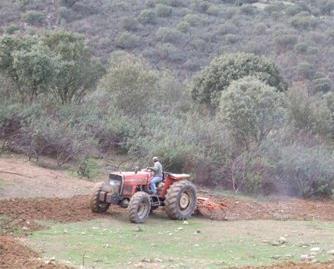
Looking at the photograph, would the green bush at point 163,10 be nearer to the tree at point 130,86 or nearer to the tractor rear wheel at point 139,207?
the tree at point 130,86

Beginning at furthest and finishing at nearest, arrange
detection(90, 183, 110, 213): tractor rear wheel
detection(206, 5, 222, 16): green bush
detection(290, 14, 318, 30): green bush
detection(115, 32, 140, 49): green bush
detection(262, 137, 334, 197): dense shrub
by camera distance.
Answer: detection(206, 5, 222, 16): green bush
detection(290, 14, 318, 30): green bush
detection(115, 32, 140, 49): green bush
detection(262, 137, 334, 197): dense shrub
detection(90, 183, 110, 213): tractor rear wheel

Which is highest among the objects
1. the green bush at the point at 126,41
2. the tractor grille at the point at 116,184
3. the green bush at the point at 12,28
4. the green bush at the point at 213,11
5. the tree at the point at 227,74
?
the green bush at the point at 213,11

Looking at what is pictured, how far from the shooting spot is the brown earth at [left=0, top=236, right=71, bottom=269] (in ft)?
31.3

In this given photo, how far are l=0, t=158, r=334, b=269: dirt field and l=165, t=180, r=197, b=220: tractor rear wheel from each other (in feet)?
4.28

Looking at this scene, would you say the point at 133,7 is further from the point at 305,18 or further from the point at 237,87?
the point at 237,87

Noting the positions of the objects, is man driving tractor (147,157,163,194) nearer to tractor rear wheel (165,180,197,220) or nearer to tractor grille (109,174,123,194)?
tractor rear wheel (165,180,197,220)

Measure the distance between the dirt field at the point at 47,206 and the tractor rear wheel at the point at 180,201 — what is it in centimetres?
130

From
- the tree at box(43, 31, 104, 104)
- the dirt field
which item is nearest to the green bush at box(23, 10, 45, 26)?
the tree at box(43, 31, 104, 104)

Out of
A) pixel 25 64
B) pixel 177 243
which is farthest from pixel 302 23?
pixel 177 243

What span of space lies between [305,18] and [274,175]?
4289 centimetres

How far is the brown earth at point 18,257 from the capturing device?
9531 millimetres

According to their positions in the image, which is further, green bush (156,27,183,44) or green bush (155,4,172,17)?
green bush (155,4,172,17)

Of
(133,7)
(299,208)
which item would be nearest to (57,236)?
(299,208)

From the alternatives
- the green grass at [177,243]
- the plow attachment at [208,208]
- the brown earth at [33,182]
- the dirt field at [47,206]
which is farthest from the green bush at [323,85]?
the green grass at [177,243]
